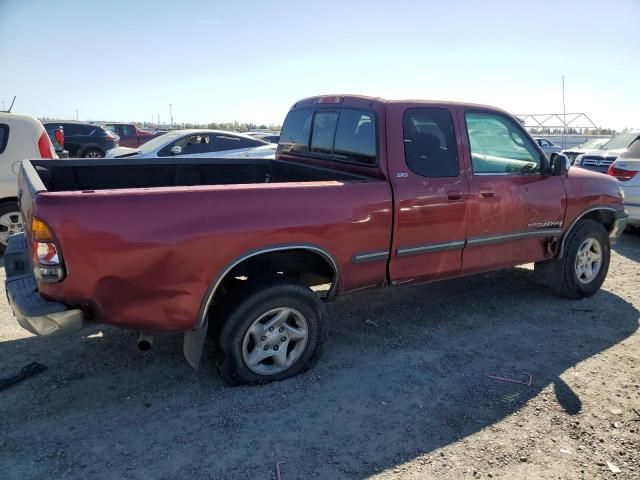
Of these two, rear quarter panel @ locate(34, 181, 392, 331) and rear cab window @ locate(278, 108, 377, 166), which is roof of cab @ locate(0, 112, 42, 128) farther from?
rear quarter panel @ locate(34, 181, 392, 331)

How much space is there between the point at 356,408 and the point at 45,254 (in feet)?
6.79

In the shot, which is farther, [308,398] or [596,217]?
[596,217]

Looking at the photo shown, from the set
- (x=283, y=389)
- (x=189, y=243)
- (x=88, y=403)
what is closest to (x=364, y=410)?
(x=283, y=389)

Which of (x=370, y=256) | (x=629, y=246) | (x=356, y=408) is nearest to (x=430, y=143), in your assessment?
(x=370, y=256)

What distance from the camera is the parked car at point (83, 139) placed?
15844 mm

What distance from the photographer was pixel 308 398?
131 inches

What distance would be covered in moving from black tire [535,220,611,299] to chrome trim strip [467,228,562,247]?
12.6 inches

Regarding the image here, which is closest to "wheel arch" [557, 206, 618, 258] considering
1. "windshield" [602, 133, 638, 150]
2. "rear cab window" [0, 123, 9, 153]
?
"windshield" [602, 133, 638, 150]

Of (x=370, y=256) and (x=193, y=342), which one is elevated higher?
(x=370, y=256)

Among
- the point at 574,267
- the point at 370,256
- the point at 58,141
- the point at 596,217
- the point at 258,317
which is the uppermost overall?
the point at 58,141

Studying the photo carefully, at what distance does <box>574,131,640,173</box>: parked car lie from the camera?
968 centimetres

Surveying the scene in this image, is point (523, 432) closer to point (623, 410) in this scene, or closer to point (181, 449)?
point (623, 410)

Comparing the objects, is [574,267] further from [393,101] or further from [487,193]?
[393,101]

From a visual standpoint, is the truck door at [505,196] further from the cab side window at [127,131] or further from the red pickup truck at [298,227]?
the cab side window at [127,131]
